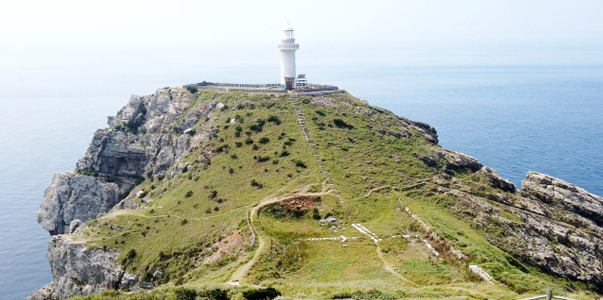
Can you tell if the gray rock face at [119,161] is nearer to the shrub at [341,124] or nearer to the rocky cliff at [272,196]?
the rocky cliff at [272,196]

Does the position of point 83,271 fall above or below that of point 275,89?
below

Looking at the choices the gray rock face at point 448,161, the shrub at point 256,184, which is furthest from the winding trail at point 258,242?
the gray rock face at point 448,161

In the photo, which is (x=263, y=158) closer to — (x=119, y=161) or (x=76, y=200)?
(x=119, y=161)

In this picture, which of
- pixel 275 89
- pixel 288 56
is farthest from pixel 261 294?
pixel 288 56

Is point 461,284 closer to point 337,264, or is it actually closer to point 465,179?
point 337,264

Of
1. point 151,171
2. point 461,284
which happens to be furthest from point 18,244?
point 461,284

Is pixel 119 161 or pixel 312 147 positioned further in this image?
pixel 119 161
